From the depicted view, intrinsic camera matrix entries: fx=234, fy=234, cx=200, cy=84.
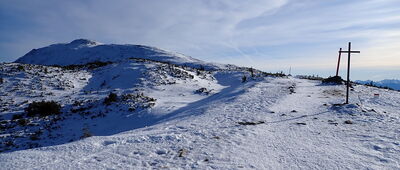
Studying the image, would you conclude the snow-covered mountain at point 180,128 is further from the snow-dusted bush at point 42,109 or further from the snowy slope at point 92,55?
the snowy slope at point 92,55

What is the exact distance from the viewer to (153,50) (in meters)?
82.0

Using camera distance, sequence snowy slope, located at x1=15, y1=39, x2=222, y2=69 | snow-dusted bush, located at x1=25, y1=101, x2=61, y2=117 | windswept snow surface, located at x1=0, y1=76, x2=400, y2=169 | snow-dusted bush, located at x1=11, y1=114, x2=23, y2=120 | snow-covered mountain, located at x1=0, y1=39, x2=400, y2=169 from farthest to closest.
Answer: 1. snowy slope, located at x1=15, y1=39, x2=222, y2=69
2. snow-dusted bush, located at x1=25, y1=101, x2=61, y2=117
3. snow-dusted bush, located at x1=11, y1=114, x2=23, y2=120
4. snow-covered mountain, located at x1=0, y1=39, x2=400, y2=169
5. windswept snow surface, located at x1=0, y1=76, x2=400, y2=169

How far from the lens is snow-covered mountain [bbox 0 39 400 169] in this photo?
730 centimetres

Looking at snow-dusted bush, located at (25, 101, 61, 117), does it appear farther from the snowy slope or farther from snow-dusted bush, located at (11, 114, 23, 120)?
the snowy slope

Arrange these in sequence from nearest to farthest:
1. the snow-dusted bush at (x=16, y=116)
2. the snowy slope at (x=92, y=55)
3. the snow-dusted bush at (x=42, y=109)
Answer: the snow-dusted bush at (x=16, y=116)
the snow-dusted bush at (x=42, y=109)
the snowy slope at (x=92, y=55)

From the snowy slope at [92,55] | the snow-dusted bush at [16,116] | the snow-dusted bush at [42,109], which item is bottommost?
the snow-dusted bush at [16,116]

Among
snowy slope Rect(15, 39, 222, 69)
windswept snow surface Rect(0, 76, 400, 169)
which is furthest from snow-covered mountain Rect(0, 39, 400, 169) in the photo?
snowy slope Rect(15, 39, 222, 69)

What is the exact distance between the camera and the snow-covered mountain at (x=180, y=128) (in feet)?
24.0

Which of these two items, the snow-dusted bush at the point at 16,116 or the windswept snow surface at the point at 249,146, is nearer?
the windswept snow surface at the point at 249,146

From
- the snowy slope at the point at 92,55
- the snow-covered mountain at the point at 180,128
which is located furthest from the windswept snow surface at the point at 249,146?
the snowy slope at the point at 92,55

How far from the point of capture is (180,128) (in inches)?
445

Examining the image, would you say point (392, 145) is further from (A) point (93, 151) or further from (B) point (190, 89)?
(B) point (190, 89)

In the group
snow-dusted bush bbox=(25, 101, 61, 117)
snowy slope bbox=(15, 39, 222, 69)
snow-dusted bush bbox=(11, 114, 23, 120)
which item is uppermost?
snowy slope bbox=(15, 39, 222, 69)

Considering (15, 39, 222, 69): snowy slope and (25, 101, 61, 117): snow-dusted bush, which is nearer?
(25, 101, 61, 117): snow-dusted bush
